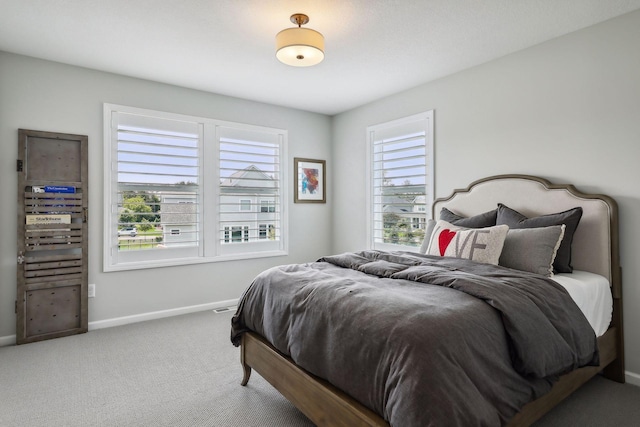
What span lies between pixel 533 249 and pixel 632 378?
1.14m

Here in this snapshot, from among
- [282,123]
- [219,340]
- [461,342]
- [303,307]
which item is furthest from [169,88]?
[461,342]

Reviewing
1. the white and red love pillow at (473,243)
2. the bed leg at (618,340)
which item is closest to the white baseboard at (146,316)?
the white and red love pillow at (473,243)

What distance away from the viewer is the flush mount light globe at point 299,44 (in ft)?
7.81

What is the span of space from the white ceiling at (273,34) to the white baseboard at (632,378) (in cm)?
249

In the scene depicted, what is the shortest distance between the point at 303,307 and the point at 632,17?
2.95m

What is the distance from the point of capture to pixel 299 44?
93.4 inches

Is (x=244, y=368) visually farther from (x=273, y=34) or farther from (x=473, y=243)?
(x=273, y=34)

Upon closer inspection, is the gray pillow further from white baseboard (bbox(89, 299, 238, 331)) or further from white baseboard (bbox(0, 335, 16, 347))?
white baseboard (bbox(0, 335, 16, 347))

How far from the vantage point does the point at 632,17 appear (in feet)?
8.05

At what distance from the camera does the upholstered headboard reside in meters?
2.46

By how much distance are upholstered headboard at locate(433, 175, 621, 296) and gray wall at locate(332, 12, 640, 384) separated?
4.2 inches

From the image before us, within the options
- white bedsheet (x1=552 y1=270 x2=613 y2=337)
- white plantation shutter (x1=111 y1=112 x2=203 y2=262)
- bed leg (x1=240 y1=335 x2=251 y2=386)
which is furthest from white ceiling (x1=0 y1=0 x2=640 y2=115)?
bed leg (x1=240 y1=335 x2=251 y2=386)

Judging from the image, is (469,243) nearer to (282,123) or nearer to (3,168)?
(282,123)

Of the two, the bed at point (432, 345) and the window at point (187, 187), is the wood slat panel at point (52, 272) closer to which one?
the window at point (187, 187)
